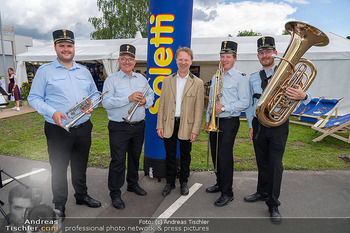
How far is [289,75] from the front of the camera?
2914 mm

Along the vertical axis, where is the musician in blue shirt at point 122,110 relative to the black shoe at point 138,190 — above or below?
above

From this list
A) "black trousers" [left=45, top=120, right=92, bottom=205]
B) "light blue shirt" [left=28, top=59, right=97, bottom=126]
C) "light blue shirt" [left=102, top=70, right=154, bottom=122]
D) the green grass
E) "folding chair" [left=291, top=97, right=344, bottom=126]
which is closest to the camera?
"light blue shirt" [left=28, top=59, right=97, bottom=126]

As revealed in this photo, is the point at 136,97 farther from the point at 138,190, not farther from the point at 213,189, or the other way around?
the point at 213,189

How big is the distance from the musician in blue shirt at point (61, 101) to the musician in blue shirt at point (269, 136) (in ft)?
7.79

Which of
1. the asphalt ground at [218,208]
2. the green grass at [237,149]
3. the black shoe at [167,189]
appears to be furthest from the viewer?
the green grass at [237,149]

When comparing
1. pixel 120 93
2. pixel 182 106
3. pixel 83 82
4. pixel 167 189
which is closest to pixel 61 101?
pixel 83 82

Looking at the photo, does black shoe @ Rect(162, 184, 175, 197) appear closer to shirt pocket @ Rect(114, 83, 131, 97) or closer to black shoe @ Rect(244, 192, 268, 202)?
black shoe @ Rect(244, 192, 268, 202)

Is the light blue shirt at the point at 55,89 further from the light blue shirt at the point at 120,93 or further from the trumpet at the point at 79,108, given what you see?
the light blue shirt at the point at 120,93

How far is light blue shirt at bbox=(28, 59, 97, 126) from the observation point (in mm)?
2771

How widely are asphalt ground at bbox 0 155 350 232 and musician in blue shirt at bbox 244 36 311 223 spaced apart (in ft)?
1.25

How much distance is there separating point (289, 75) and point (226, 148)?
1317 millimetres

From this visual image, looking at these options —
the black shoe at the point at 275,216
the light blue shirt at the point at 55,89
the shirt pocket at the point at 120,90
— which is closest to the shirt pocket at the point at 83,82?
the light blue shirt at the point at 55,89

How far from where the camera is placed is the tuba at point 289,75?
9.23 feet

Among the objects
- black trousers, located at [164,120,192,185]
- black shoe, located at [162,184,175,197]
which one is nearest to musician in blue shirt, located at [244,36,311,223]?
black trousers, located at [164,120,192,185]
